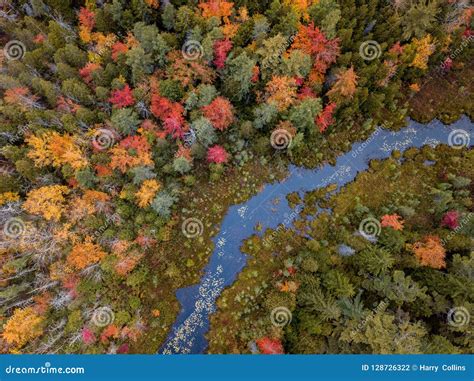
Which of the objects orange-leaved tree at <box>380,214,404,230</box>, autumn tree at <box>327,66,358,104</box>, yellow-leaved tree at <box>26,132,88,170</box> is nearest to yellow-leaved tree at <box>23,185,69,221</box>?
yellow-leaved tree at <box>26,132,88,170</box>

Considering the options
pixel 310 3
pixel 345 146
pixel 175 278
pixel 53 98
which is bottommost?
pixel 175 278

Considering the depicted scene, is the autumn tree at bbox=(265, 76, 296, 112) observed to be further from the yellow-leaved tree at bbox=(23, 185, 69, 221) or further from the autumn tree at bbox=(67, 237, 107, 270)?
the yellow-leaved tree at bbox=(23, 185, 69, 221)

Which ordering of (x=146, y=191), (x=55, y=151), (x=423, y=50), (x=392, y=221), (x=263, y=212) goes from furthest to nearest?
(x=263, y=212) < (x=423, y=50) < (x=392, y=221) < (x=146, y=191) < (x=55, y=151)

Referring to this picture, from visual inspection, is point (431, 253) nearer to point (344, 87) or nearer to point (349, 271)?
point (349, 271)

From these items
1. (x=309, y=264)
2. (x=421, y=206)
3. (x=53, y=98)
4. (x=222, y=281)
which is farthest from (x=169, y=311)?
(x=421, y=206)

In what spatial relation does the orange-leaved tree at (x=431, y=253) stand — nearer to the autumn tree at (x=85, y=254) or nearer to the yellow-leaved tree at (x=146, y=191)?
the yellow-leaved tree at (x=146, y=191)

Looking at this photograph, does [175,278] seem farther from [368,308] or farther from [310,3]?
[310,3]

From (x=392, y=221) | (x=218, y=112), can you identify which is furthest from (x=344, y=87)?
(x=392, y=221)

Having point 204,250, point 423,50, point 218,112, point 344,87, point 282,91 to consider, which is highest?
point 423,50
